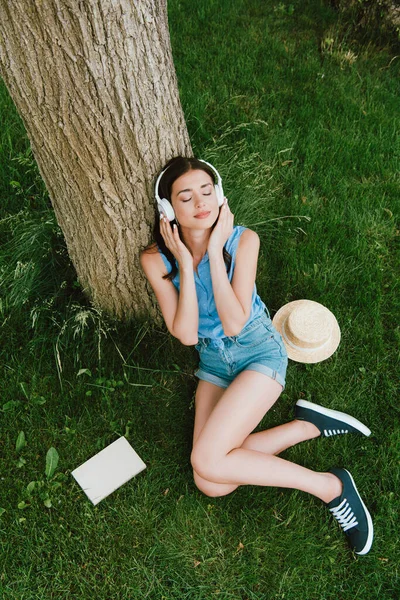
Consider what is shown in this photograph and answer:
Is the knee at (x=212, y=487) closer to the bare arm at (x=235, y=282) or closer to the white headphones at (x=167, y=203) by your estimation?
the bare arm at (x=235, y=282)

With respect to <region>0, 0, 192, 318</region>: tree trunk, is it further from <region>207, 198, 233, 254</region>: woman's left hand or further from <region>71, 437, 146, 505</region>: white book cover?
<region>71, 437, 146, 505</region>: white book cover

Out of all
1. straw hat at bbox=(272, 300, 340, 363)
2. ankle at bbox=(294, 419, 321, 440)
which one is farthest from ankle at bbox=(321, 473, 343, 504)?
straw hat at bbox=(272, 300, 340, 363)

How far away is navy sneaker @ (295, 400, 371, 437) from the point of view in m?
3.07

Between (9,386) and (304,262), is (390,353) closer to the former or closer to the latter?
(304,262)

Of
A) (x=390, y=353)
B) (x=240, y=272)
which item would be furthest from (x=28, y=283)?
(x=390, y=353)

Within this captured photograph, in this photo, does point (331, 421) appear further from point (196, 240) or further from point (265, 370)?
point (196, 240)

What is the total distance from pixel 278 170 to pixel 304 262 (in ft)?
2.78

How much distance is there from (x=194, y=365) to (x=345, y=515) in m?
1.25

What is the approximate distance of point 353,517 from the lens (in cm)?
279

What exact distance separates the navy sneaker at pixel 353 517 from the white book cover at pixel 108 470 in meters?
1.13

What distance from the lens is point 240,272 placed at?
2809 mm

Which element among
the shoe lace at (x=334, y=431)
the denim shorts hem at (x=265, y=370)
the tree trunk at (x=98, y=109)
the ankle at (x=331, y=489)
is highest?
the tree trunk at (x=98, y=109)

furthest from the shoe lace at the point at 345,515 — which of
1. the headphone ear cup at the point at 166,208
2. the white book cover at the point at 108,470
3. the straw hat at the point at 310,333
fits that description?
the headphone ear cup at the point at 166,208

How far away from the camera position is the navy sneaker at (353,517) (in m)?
2.73
